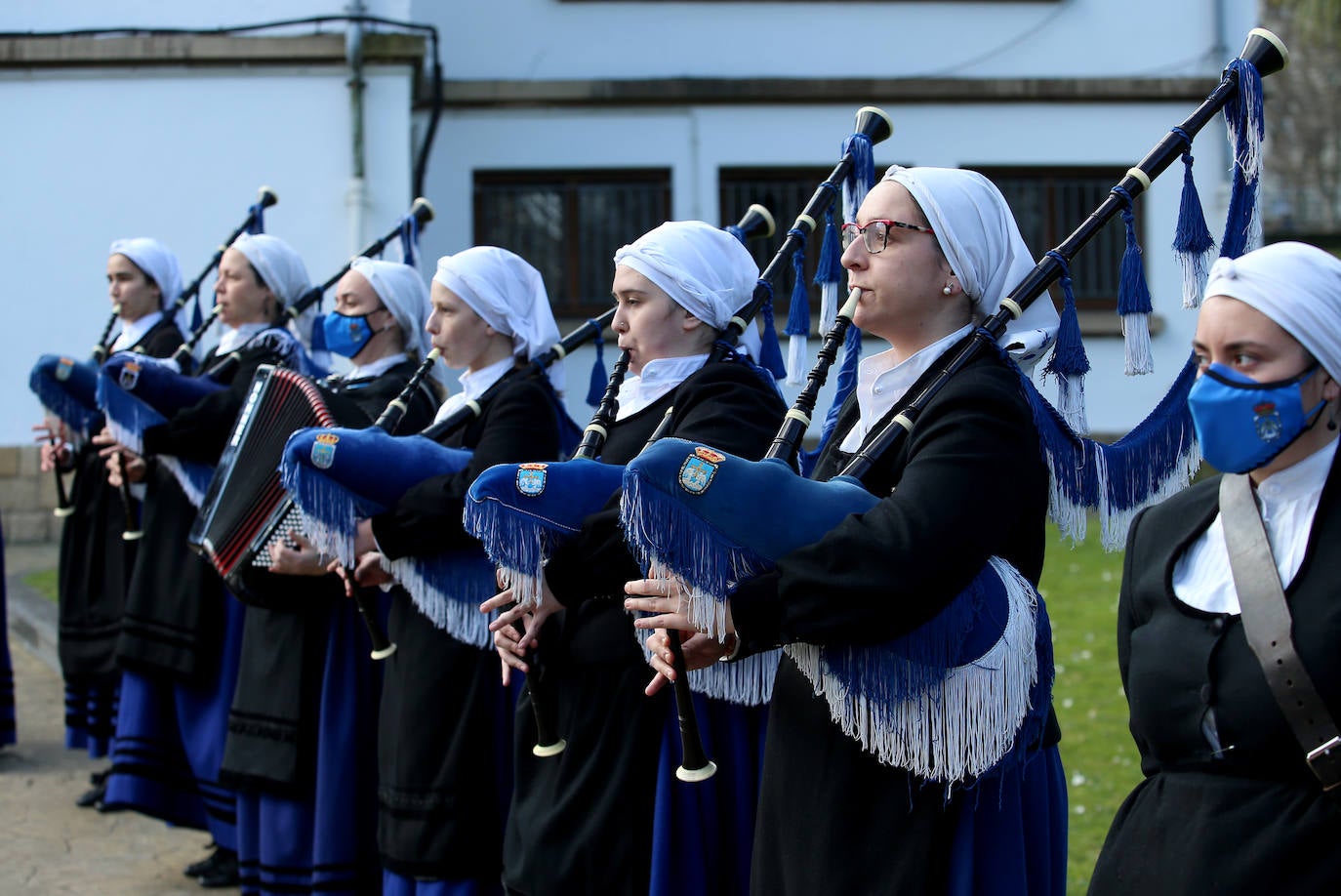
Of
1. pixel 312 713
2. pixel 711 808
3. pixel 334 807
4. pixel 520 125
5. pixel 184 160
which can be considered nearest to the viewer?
pixel 711 808

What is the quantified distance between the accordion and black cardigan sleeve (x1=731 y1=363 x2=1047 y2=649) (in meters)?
2.43

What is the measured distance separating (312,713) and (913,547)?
298 centimetres

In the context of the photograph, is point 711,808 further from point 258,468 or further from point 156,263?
point 156,263

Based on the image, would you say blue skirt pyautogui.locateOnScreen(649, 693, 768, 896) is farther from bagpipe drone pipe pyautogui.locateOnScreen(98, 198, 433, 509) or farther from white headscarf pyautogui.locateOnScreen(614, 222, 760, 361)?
bagpipe drone pipe pyautogui.locateOnScreen(98, 198, 433, 509)

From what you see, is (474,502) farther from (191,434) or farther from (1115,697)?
(1115,697)

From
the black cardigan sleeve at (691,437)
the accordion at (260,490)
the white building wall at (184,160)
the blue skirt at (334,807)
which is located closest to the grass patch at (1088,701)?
the black cardigan sleeve at (691,437)

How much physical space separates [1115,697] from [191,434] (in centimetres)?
410

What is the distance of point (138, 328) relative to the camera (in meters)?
6.91

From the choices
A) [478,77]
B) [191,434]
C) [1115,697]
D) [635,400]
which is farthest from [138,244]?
[478,77]

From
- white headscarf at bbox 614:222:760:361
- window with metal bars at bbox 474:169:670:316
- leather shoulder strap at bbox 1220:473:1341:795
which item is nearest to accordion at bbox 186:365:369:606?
white headscarf at bbox 614:222:760:361

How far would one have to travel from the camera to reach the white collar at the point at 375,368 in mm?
5102

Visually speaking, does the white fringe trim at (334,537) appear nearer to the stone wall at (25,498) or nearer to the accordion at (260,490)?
the accordion at (260,490)

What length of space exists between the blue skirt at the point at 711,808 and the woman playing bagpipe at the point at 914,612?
63cm

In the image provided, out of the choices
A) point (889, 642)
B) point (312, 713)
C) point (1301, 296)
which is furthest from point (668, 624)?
point (312, 713)
